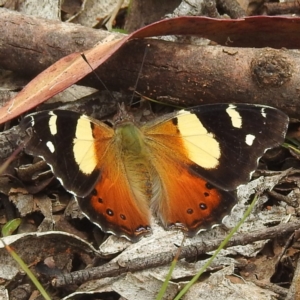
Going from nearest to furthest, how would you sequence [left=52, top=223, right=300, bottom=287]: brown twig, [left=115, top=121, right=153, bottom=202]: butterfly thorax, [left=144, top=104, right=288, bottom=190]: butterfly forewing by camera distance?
1. [left=52, top=223, right=300, bottom=287]: brown twig
2. [left=144, top=104, right=288, bottom=190]: butterfly forewing
3. [left=115, top=121, right=153, bottom=202]: butterfly thorax

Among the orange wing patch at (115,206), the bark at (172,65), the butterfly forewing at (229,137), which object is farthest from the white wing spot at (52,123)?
the butterfly forewing at (229,137)

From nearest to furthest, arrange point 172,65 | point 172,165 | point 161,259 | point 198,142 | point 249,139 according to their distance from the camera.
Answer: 1. point 161,259
2. point 249,139
3. point 198,142
4. point 172,165
5. point 172,65

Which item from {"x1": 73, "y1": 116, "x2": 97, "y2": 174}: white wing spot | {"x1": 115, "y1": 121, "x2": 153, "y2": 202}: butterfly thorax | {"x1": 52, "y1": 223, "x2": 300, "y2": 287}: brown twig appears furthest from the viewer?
{"x1": 115, "y1": 121, "x2": 153, "y2": 202}: butterfly thorax

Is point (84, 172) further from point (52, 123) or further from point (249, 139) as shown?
point (249, 139)

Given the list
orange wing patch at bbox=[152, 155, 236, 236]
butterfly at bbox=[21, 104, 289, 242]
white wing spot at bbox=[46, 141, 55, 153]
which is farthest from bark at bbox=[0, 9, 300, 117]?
white wing spot at bbox=[46, 141, 55, 153]

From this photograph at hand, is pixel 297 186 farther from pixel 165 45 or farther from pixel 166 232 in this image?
pixel 165 45

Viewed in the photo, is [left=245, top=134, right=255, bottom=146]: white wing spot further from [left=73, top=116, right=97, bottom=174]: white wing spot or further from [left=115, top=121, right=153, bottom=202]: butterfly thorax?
[left=73, top=116, right=97, bottom=174]: white wing spot

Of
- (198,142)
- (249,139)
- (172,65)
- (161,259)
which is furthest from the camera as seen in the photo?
(172,65)

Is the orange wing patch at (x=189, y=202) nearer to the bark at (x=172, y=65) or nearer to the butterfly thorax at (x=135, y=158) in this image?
the butterfly thorax at (x=135, y=158)

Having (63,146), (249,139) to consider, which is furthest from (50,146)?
(249,139)
